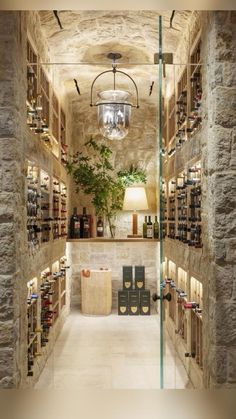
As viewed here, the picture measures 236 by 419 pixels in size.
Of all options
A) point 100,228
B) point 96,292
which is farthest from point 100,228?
point 96,292

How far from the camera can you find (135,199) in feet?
22.4

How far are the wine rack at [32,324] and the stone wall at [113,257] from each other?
3.19 m

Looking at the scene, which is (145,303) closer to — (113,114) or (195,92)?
(113,114)

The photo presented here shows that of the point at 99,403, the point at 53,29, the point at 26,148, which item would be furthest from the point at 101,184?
the point at 99,403

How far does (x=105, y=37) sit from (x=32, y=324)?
2.69 meters

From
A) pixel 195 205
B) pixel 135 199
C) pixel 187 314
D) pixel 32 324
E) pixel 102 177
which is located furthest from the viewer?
pixel 102 177

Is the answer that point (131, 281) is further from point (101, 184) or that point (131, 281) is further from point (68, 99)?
point (68, 99)

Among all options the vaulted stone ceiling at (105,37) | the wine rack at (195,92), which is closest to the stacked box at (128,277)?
the vaulted stone ceiling at (105,37)

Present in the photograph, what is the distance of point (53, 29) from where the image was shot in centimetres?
411

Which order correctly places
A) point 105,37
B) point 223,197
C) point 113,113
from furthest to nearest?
point 113,113, point 105,37, point 223,197

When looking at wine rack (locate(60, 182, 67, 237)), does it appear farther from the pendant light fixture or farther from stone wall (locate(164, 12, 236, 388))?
stone wall (locate(164, 12, 236, 388))

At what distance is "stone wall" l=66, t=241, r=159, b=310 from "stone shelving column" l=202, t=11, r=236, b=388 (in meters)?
4.44

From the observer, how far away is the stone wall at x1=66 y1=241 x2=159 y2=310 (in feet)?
22.8

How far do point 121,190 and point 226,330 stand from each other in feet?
15.6
